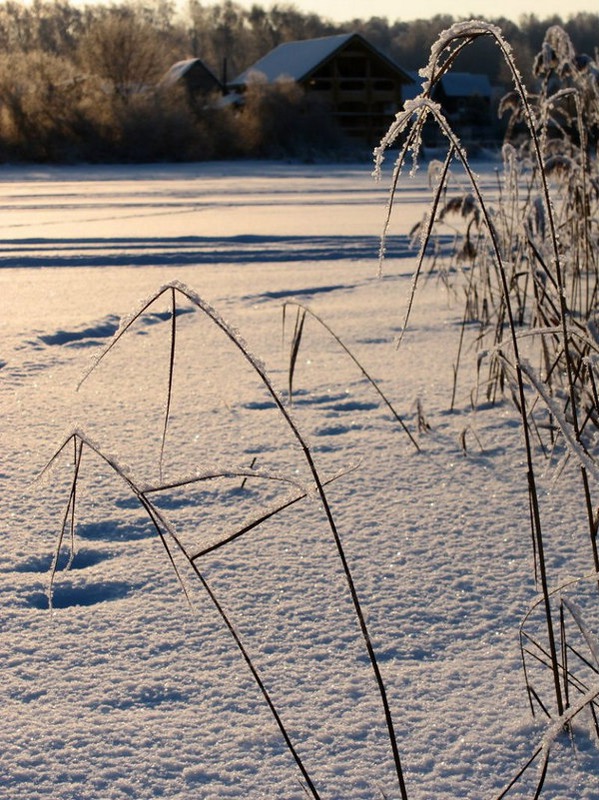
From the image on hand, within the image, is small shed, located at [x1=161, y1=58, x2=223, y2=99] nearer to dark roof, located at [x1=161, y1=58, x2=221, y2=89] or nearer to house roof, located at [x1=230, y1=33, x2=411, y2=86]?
dark roof, located at [x1=161, y1=58, x2=221, y2=89]

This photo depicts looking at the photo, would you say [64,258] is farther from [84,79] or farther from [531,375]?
[84,79]

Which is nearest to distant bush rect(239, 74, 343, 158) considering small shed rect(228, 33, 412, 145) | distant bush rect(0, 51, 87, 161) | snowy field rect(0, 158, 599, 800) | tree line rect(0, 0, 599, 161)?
tree line rect(0, 0, 599, 161)

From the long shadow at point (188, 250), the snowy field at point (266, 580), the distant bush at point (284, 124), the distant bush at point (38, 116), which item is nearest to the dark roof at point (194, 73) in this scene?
the distant bush at point (284, 124)

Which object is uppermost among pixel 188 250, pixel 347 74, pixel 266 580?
pixel 347 74

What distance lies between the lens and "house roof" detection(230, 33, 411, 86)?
23.1m

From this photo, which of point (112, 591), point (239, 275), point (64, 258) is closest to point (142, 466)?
point (112, 591)

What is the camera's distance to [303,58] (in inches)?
945

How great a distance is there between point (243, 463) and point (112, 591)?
474 mm

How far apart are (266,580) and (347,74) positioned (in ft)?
83.4

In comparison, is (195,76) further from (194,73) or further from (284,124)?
(284,124)

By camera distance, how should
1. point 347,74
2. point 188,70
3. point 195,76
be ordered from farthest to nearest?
1. point 347,74
2. point 195,76
3. point 188,70

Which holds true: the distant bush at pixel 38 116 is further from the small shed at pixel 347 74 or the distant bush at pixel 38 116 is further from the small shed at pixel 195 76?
the small shed at pixel 347 74

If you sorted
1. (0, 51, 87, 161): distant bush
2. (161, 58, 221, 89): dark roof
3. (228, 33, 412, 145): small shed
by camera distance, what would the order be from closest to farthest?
(0, 51, 87, 161): distant bush, (228, 33, 412, 145): small shed, (161, 58, 221, 89): dark roof

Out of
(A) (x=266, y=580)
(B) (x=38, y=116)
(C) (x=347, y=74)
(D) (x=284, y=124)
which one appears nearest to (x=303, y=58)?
(C) (x=347, y=74)
